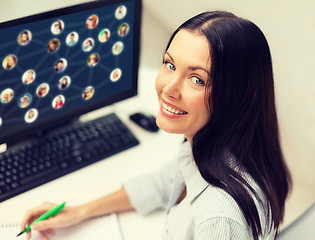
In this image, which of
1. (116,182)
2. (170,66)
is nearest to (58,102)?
(116,182)

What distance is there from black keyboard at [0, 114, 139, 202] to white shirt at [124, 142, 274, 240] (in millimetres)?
151

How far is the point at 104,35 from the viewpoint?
1029 millimetres

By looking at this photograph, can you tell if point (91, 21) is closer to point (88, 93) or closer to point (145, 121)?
point (88, 93)

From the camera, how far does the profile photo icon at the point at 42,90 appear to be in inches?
39.1

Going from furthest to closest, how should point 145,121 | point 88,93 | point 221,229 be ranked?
point 145,121 → point 88,93 → point 221,229

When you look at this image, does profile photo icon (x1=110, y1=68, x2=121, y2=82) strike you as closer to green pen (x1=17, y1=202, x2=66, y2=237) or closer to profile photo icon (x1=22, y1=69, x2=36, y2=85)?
profile photo icon (x1=22, y1=69, x2=36, y2=85)

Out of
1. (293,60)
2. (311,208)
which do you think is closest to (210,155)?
(311,208)

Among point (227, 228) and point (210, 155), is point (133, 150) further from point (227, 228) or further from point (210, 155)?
point (227, 228)

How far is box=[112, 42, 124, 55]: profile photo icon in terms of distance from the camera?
1.07 m

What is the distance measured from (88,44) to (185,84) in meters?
0.35

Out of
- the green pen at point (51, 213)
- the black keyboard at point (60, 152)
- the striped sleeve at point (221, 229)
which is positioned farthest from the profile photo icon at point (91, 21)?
the striped sleeve at point (221, 229)

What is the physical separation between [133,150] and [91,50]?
33 centimetres

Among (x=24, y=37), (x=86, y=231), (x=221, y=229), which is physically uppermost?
(x=24, y=37)

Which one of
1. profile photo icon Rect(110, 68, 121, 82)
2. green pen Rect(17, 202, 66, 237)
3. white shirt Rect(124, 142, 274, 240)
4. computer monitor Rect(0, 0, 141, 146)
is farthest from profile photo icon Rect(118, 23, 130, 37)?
green pen Rect(17, 202, 66, 237)
